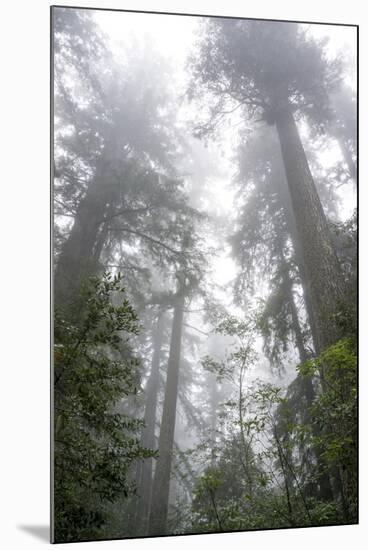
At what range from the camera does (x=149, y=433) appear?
167 inches

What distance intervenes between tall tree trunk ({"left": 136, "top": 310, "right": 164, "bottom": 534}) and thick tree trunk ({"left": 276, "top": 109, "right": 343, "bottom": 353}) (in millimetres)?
1697

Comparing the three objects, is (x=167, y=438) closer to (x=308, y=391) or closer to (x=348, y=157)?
(x=308, y=391)

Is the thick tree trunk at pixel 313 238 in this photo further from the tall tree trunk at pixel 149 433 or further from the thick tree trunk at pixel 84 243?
the thick tree trunk at pixel 84 243

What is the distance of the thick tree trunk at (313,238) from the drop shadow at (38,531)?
3.11 metres

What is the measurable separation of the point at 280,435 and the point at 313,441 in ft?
1.05

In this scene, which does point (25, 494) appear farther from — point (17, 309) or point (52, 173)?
point (52, 173)

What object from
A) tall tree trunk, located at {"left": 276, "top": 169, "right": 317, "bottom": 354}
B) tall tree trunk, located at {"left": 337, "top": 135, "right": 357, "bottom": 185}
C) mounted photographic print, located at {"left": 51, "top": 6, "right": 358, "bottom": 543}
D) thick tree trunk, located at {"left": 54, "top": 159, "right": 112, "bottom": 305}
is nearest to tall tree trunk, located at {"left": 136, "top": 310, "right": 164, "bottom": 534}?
mounted photographic print, located at {"left": 51, "top": 6, "right": 358, "bottom": 543}

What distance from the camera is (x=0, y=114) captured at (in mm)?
4762

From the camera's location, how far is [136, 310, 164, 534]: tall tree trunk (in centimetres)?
398

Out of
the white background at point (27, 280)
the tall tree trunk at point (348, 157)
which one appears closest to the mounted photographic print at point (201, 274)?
the tall tree trunk at point (348, 157)

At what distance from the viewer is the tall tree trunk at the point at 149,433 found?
3977mm

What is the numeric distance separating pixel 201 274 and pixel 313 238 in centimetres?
136

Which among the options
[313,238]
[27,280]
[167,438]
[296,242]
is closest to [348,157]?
[313,238]

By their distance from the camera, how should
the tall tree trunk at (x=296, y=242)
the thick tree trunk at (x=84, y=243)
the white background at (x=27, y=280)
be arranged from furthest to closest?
the tall tree trunk at (x=296, y=242) → the white background at (x=27, y=280) → the thick tree trunk at (x=84, y=243)
